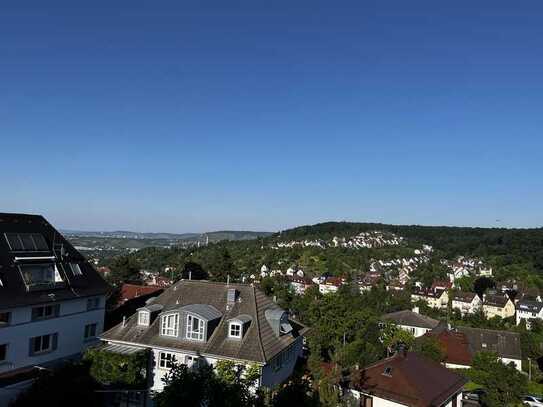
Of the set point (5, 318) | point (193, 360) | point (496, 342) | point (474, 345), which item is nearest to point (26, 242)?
point (5, 318)

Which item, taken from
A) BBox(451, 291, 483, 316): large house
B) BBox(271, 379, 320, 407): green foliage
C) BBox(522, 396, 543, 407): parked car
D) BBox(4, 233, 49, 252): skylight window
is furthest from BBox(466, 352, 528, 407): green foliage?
BBox(451, 291, 483, 316): large house

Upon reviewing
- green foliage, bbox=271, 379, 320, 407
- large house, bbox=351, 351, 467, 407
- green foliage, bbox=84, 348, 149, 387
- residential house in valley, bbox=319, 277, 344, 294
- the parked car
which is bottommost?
residential house in valley, bbox=319, 277, 344, 294

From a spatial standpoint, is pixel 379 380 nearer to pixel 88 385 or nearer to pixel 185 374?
pixel 88 385

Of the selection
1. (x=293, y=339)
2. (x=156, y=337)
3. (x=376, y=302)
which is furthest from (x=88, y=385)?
(x=376, y=302)

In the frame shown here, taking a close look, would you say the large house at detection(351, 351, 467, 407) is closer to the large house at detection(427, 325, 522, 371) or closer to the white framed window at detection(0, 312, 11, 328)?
the white framed window at detection(0, 312, 11, 328)

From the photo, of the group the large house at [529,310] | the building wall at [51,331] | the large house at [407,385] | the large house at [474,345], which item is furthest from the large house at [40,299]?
the large house at [529,310]

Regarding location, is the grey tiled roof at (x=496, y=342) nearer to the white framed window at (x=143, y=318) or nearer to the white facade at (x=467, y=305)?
the white framed window at (x=143, y=318)
